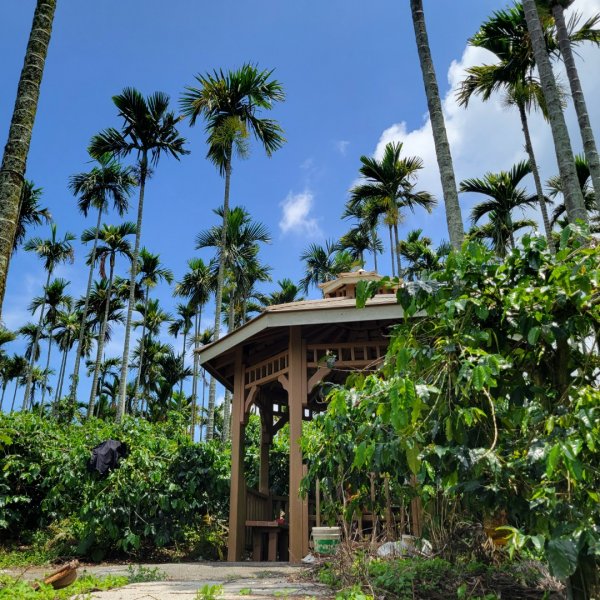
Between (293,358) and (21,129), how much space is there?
471 centimetres

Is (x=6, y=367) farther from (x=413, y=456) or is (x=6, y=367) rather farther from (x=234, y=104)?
(x=413, y=456)

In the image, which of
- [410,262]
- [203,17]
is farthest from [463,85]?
[410,262]

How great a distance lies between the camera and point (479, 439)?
2973 mm

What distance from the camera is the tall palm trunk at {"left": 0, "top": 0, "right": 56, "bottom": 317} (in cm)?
434

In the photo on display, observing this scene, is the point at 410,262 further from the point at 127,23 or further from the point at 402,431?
the point at 402,431

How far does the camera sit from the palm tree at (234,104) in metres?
16.7

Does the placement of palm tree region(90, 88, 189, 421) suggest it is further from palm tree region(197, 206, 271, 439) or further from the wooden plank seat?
the wooden plank seat

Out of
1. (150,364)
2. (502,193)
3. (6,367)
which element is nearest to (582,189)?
(502,193)

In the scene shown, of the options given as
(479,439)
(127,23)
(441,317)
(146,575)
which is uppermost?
(127,23)

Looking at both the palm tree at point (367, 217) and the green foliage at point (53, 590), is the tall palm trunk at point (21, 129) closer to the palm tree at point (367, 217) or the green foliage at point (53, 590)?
the green foliage at point (53, 590)

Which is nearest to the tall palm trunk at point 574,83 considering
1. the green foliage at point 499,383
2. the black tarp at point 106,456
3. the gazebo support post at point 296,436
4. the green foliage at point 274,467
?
the gazebo support post at point 296,436

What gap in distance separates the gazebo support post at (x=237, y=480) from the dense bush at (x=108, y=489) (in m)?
1.10

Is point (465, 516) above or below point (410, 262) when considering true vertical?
below

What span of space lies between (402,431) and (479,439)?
540 millimetres
